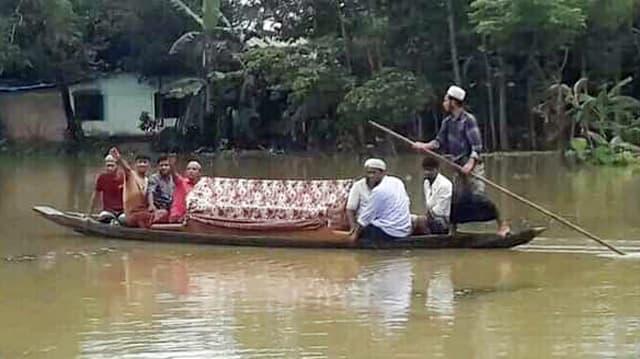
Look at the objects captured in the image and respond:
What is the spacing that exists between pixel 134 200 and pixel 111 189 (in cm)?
69

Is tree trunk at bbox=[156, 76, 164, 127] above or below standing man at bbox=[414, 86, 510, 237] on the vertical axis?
above

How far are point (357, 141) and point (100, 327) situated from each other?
24.1 metres

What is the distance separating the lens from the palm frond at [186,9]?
33.9 metres

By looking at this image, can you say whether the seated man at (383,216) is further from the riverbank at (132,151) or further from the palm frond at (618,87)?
the palm frond at (618,87)

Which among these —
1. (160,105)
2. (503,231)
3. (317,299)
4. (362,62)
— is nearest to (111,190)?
(503,231)

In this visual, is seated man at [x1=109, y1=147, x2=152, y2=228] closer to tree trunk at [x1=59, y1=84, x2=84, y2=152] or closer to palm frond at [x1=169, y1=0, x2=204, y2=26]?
palm frond at [x1=169, y1=0, x2=204, y2=26]

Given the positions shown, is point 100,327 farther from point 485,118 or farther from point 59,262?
point 485,118

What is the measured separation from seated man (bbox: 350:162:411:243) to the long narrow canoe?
97mm

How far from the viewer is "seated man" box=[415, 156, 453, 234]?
11.9 metres

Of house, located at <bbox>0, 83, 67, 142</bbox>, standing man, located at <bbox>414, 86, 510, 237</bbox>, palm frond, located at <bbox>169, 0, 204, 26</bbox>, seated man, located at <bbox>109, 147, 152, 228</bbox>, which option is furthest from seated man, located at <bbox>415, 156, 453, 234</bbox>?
house, located at <bbox>0, 83, 67, 142</bbox>

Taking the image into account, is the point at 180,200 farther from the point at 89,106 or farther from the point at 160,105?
the point at 89,106

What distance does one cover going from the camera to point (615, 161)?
25.5m

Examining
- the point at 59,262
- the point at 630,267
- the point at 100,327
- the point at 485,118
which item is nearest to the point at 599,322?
the point at 630,267

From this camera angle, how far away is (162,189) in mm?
13695
